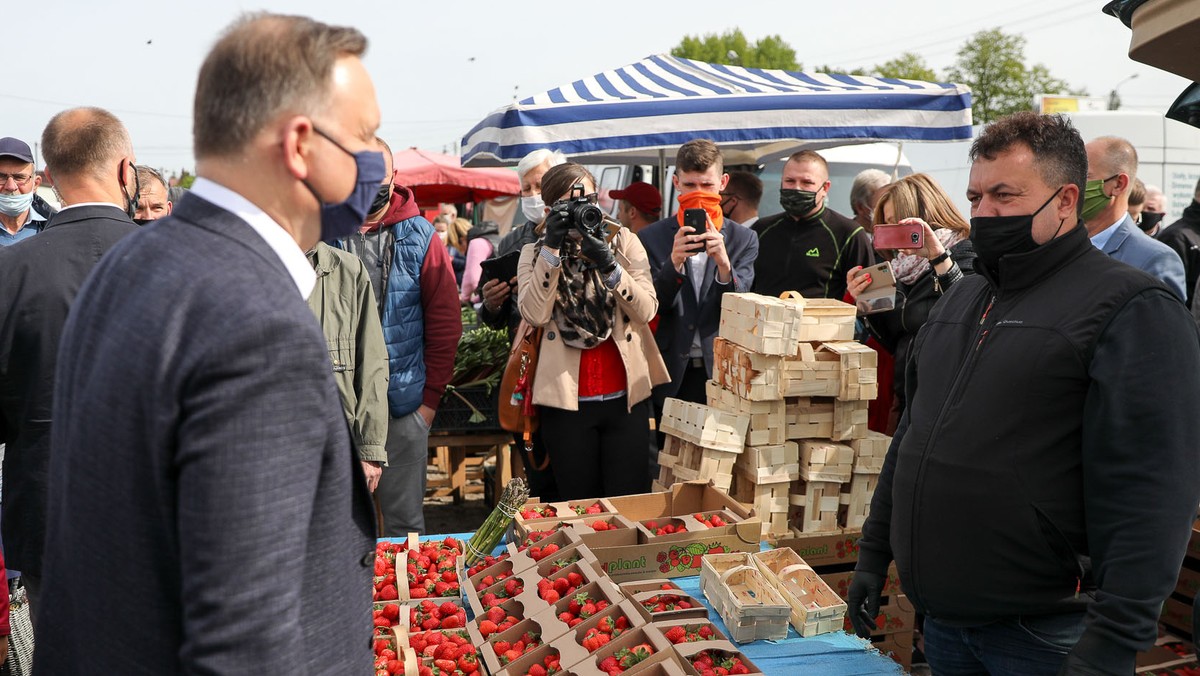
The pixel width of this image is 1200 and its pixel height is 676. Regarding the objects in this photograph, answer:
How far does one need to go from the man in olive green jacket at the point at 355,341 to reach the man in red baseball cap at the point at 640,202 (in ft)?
8.79

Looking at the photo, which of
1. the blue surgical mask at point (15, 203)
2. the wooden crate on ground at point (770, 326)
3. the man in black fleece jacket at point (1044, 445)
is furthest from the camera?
the blue surgical mask at point (15, 203)

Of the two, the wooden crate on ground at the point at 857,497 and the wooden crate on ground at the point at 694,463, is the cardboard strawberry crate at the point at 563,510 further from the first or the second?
the wooden crate on ground at the point at 857,497

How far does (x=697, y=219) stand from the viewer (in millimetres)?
4508

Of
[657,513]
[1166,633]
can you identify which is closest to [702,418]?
[657,513]

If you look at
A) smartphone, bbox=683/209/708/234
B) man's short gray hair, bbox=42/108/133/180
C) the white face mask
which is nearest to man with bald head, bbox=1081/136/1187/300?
smartphone, bbox=683/209/708/234

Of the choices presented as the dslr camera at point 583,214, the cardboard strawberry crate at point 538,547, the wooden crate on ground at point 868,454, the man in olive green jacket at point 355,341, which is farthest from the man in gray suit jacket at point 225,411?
the wooden crate on ground at point 868,454

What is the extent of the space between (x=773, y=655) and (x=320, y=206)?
2.03 metres

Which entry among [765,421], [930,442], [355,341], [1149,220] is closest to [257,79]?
[930,442]

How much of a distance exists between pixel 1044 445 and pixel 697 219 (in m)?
2.57

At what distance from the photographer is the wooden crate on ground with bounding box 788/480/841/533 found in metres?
3.89

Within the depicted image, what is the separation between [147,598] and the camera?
1.22 meters

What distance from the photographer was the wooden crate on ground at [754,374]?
3805 millimetres

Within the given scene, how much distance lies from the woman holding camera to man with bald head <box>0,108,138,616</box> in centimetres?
166

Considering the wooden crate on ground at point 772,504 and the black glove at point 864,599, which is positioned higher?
the black glove at point 864,599
